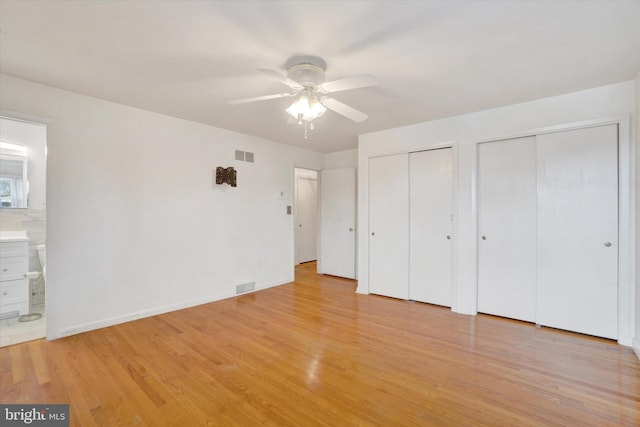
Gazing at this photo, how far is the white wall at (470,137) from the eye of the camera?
2.75m

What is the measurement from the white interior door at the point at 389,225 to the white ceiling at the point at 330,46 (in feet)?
4.12

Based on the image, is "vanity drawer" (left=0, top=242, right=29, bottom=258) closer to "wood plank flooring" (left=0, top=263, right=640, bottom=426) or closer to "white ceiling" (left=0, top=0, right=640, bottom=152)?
"wood plank flooring" (left=0, top=263, right=640, bottom=426)

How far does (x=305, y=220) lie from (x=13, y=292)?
504cm

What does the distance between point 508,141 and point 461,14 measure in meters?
2.14

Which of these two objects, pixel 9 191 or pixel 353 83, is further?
pixel 9 191

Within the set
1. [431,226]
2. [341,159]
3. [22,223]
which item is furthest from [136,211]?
[431,226]

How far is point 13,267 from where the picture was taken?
3.42 metres

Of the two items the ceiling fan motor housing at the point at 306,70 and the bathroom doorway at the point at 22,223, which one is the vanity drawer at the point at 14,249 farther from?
the ceiling fan motor housing at the point at 306,70

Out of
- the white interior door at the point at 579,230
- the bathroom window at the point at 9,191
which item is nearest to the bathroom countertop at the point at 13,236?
the bathroom window at the point at 9,191

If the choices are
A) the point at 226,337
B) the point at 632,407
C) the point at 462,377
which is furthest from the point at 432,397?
the point at 226,337

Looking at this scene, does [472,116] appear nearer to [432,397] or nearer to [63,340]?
[432,397]

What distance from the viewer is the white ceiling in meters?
1.70

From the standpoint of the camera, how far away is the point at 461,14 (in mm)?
1736

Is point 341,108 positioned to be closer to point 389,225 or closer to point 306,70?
point 306,70
